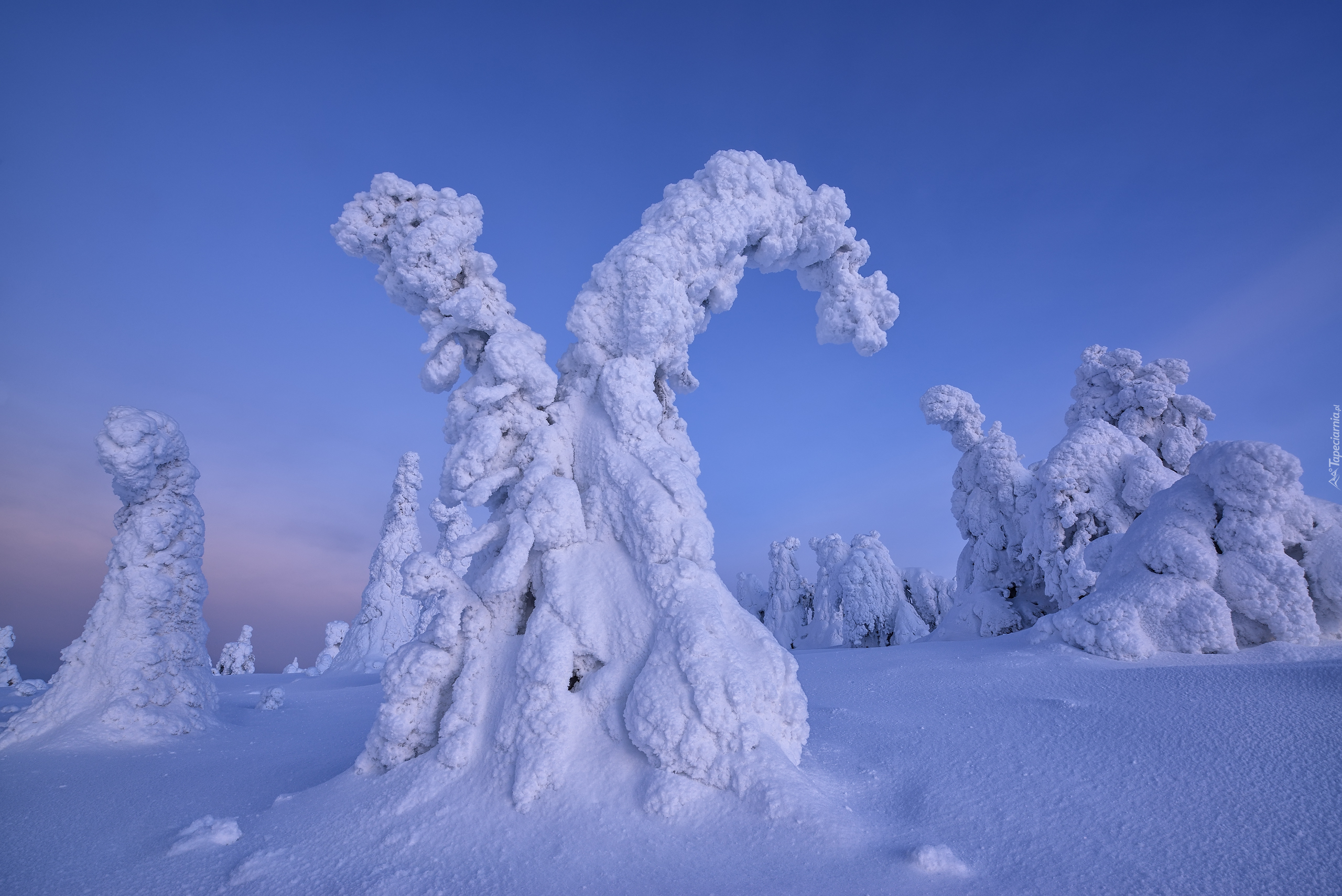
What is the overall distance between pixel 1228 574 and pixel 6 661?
29191 millimetres

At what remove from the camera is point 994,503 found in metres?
15.1

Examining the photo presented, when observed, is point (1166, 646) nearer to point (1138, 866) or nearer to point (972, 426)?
point (1138, 866)

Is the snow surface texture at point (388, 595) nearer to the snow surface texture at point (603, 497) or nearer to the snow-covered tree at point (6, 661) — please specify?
the snow-covered tree at point (6, 661)

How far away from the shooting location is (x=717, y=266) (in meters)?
6.52

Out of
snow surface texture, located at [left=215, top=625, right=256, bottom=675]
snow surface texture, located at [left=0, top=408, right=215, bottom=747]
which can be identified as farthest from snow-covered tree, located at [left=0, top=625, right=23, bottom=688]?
snow surface texture, located at [left=0, top=408, right=215, bottom=747]

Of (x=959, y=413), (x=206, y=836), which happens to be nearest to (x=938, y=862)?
(x=206, y=836)

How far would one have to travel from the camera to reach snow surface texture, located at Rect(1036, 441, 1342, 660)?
19.8 ft

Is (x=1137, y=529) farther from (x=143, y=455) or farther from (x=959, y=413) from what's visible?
(x=143, y=455)

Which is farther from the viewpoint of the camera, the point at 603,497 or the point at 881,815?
the point at 603,497

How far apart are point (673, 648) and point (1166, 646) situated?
5529 mm

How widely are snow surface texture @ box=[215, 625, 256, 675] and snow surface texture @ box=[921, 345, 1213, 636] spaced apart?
2503cm

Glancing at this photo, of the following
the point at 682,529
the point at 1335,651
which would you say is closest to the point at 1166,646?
the point at 1335,651

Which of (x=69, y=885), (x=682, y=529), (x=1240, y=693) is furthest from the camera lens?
(x=682, y=529)

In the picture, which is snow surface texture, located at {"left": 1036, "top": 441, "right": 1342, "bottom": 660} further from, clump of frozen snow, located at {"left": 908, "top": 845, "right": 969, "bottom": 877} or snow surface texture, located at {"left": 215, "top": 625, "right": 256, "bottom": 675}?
snow surface texture, located at {"left": 215, "top": 625, "right": 256, "bottom": 675}
